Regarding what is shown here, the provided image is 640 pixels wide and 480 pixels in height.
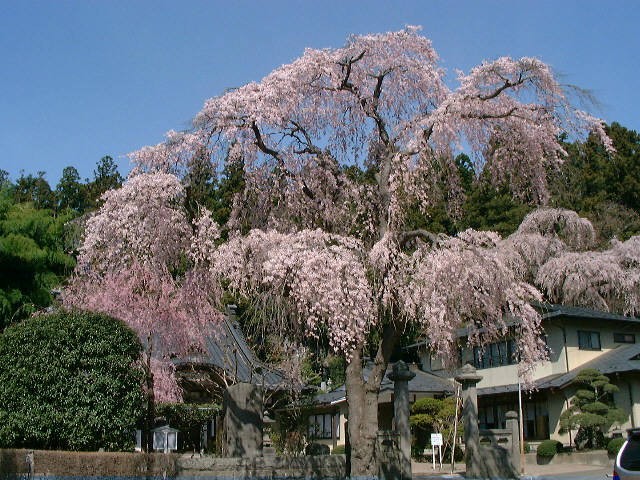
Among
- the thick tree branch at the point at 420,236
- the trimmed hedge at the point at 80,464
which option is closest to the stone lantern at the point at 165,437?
the trimmed hedge at the point at 80,464

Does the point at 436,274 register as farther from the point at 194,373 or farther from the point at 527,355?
the point at 194,373

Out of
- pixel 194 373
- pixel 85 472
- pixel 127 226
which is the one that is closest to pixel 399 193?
pixel 127 226

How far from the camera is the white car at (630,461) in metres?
7.49

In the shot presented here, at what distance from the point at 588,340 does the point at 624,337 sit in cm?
217

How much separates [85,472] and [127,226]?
14.2 feet

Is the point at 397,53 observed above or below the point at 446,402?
above

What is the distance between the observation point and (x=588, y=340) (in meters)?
28.1

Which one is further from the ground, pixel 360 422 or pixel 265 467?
pixel 360 422

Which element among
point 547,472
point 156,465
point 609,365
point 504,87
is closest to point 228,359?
point 156,465

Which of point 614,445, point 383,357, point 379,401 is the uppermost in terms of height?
point 383,357

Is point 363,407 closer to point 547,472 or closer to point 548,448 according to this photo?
point 547,472

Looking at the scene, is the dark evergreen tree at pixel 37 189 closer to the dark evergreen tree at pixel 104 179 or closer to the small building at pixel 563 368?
the dark evergreen tree at pixel 104 179

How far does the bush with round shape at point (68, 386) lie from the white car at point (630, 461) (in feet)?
28.1

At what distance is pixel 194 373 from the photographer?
2206cm
